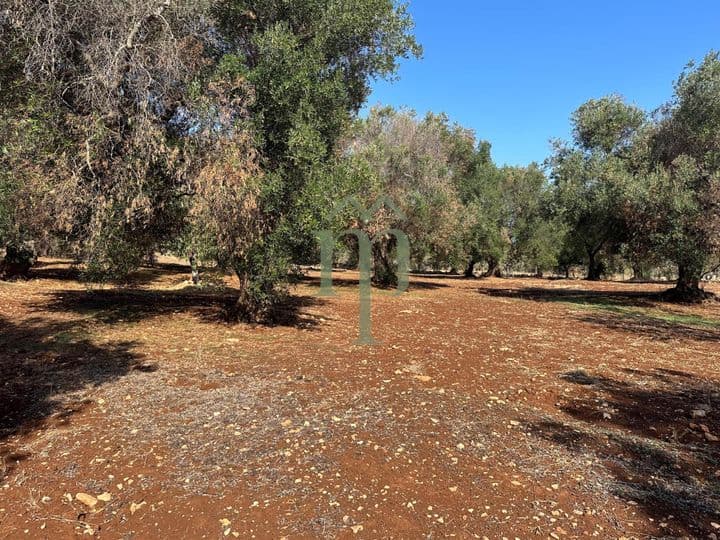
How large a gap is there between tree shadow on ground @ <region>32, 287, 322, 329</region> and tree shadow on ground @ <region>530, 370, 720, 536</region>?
21.6ft

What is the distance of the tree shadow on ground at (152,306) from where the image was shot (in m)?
10.8

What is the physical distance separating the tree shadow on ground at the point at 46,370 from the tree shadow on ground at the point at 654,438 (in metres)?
5.40

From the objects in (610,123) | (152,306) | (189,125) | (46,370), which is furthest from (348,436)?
(610,123)

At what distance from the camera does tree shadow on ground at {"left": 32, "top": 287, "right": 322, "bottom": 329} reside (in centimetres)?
1077

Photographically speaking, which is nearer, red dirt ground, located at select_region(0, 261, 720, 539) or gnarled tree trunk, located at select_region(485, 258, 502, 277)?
red dirt ground, located at select_region(0, 261, 720, 539)

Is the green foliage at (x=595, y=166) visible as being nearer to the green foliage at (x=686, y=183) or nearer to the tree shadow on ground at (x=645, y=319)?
the green foliage at (x=686, y=183)

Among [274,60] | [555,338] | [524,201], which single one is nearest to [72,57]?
[274,60]

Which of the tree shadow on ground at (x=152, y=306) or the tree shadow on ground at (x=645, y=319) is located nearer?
the tree shadow on ground at (x=645, y=319)

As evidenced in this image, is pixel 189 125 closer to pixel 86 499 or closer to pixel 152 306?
pixel 152 306

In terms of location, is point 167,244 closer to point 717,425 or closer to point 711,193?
point 717,425

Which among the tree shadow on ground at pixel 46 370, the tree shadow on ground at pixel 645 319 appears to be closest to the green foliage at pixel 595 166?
the tree shadow on ground at pixel 645 319

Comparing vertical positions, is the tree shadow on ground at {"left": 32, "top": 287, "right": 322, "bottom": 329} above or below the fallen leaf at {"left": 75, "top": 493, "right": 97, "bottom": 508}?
above

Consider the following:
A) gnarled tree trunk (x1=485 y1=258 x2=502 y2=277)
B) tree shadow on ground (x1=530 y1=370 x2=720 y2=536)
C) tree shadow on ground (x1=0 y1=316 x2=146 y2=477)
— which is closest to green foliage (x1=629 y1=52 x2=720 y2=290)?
tree shadow on ground (x1=530 y1=370 x2=720 y2=536)

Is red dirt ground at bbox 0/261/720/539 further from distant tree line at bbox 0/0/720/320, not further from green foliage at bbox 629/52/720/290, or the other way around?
green foliage at bbox 629/52/720/290
